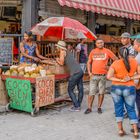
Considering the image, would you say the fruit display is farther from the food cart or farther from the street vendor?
the street vendor

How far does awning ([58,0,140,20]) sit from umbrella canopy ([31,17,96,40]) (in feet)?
2.61

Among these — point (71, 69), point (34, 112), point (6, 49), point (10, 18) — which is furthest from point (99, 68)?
point (10, 18)

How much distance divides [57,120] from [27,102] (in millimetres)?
834

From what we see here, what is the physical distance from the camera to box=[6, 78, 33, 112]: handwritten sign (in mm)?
8045

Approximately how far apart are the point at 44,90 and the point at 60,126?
4.15 feet

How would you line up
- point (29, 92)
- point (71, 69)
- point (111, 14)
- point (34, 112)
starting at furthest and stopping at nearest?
point (111, 14) < point (71, 69) < point (34, 112) < point (29, 92)

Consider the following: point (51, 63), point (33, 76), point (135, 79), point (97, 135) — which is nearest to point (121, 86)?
point (135, 79)

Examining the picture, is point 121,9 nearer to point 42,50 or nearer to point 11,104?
point 42,50

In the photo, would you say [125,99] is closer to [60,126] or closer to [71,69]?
[60,126]

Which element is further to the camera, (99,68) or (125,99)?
(99,68)

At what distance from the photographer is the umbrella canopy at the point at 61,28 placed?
29.7 ft

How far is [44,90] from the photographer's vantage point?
8.24 metres

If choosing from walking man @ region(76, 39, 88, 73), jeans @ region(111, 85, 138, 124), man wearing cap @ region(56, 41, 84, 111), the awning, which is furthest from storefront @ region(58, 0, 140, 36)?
jeans @ region(111, 85, 138, 124)

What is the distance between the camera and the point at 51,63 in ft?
29.6
